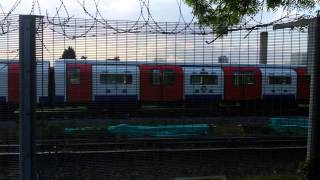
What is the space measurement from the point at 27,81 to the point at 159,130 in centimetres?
743

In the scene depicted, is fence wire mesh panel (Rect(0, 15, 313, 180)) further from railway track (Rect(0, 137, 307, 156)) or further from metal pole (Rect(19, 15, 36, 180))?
metal pole (Rect(19, 15, 36, 180))

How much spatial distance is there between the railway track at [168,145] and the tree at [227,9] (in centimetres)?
268

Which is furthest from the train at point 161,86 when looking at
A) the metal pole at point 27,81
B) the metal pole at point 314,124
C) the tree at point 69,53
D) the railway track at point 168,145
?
the metal pole at point 27,81

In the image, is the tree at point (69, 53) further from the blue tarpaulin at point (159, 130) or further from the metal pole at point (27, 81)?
the blue tarpaulin at point (159, 130)

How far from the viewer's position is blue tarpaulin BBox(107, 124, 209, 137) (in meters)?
11.6

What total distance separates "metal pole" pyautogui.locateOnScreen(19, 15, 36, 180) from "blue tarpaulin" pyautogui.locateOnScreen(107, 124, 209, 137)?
573 cm

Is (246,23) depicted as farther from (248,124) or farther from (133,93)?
(133,93)

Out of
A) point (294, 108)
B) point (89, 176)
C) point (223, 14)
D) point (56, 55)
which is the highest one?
point (223, 14)

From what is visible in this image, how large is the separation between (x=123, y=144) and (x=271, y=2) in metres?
4.44

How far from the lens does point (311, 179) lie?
24.3ft

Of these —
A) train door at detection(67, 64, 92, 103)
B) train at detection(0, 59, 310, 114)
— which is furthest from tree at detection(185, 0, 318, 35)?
train door at detection(67, 64, 92, 103)

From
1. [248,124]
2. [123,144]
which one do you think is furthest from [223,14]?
[248,124]

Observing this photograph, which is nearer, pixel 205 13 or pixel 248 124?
pixel 205 13

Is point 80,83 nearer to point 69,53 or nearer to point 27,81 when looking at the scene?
point 69,53
